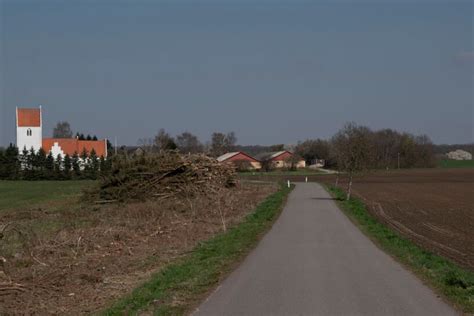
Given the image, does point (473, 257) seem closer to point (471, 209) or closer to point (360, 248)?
point (360, 248)

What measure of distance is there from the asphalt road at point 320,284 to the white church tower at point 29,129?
91.6 m

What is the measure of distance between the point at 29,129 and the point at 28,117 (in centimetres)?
267

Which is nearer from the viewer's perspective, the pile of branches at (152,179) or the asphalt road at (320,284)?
the asphalt road at (320,284)

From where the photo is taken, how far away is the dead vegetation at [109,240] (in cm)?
1017

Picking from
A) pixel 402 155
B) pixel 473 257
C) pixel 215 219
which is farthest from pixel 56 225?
pixel 402 155

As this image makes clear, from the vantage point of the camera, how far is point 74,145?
111750mm

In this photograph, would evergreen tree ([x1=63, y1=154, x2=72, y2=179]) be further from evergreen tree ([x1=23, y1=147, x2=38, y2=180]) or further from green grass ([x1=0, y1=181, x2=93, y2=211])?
green grass ([x1=0, y1=181, x2=93, y2=211])

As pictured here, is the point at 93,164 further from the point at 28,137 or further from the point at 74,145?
the point at 74,145

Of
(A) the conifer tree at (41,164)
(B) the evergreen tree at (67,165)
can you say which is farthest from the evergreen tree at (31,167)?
(B) the evergreen tree at (67,165)

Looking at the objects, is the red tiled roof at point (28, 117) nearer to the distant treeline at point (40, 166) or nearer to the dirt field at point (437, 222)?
the distant treeline at point (40, 166)

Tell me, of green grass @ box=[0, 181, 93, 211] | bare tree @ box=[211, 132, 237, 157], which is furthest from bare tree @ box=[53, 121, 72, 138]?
green grass @ box=[0, 181, 93, 211]

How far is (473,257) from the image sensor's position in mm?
16578

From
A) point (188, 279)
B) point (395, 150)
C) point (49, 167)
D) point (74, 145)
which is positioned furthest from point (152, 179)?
point (395, 150)

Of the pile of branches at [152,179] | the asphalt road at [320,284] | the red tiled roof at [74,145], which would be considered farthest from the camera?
the red tiled roof at [74,145]
